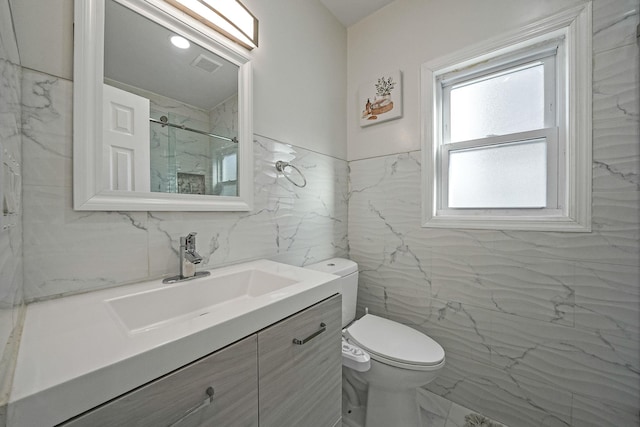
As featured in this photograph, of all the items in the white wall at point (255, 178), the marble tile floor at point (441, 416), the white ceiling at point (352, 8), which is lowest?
the marble tile floor at point (441, 416)

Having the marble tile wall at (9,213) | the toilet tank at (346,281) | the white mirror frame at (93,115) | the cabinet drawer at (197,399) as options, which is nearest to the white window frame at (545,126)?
the toilet tank at (346,281)

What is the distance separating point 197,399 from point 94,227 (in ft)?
2.01

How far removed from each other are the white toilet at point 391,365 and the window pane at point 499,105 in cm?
120

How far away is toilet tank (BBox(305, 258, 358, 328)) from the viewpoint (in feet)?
4.58

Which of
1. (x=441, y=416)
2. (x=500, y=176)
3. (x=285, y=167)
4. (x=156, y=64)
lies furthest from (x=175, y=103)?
(x=441, y=416)

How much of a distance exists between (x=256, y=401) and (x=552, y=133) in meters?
1.68

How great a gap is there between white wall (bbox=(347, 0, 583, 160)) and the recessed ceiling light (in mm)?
1119

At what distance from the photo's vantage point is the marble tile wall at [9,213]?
412 mm

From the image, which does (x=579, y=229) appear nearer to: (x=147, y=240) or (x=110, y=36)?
(x=147, y=240)

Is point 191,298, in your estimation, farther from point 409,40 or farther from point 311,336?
Result: point 409,40

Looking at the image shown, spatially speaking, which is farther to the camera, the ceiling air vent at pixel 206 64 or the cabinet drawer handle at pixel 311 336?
the ceiling air vent at pixel 206 64

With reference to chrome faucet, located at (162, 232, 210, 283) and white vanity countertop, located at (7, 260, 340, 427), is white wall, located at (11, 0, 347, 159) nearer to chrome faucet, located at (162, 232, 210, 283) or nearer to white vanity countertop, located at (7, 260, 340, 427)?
chrome faucet, located at (162, 232, 210, 283)

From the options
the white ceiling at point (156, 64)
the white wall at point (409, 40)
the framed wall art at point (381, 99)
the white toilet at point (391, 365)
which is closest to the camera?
the white ceiling at point (156, 64)

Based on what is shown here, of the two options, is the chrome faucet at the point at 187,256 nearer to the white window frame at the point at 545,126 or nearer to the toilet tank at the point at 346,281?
the toilet tank at the point at 346,281
